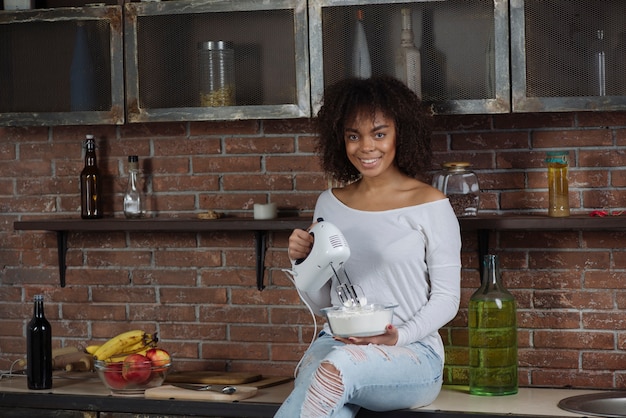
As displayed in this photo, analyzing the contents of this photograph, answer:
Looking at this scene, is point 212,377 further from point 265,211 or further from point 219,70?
point 219,70

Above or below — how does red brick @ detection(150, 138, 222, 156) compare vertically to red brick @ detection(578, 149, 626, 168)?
above

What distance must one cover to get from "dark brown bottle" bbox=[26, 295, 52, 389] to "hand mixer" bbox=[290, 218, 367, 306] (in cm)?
93

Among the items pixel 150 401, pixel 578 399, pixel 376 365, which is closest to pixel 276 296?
pixel 150 401

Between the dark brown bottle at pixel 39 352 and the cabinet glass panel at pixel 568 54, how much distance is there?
1663mm

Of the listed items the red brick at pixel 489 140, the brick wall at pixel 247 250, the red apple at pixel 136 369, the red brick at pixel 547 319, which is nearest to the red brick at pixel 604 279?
the brick wall at pixel 247 250

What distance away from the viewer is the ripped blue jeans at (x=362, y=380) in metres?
2.61

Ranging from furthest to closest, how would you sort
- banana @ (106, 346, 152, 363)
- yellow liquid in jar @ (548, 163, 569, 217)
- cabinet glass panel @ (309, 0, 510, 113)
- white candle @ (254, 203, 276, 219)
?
1. white candle @ (254, 203, 276, 219)
2. banana @ (106, 346, 152, 363)
3. yellow liquid in jar @ (548, 163, 569, 217)
4. cabinet glass panel @ (309, 0, 510, 113)

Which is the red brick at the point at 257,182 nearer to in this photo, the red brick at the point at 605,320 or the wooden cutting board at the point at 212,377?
the wooden cutting board at the point at 212,377

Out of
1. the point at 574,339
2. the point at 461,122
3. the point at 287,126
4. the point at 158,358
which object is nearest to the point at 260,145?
the point at 287,126

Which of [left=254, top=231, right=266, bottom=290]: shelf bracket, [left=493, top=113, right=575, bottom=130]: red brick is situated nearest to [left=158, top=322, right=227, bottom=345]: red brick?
[left=254, top=231, right=266, bottom=290]: shelf bracket

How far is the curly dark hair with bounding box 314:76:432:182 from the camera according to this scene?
9.64 feet

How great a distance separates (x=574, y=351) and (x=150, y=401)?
134 centimetres

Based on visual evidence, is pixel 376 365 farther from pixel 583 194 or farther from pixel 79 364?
pixel 79 364

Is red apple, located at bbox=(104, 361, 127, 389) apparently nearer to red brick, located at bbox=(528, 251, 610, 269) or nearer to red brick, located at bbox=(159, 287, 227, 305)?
red brick, located at bbox=(159, 287, 227, 305)
